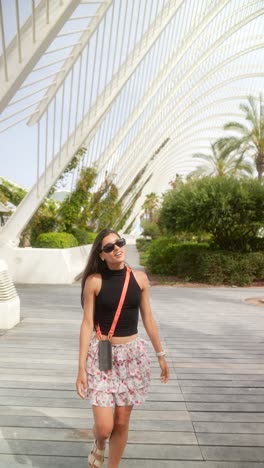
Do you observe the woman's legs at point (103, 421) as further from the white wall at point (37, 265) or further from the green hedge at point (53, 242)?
the green hedge at point (53, 242)

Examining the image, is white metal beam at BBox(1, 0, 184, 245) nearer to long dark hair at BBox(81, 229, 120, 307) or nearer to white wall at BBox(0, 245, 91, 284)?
white wall at BBox(0, 245, 91, 284)

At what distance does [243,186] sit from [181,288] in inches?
173

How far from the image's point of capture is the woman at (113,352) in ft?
8.43

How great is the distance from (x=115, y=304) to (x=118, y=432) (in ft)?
2.35

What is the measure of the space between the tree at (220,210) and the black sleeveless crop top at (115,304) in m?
12.7

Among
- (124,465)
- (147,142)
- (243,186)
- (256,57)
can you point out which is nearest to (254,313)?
(124,465)

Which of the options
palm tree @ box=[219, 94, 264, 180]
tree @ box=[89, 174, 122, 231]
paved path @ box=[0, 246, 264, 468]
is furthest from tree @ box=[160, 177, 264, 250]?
palm tree @ box=[219, 94, 264, 180]

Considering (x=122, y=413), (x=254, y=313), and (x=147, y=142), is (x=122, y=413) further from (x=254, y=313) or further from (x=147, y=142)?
(x=147, y=142)

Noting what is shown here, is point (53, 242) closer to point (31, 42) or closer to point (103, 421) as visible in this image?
point (31, 42)

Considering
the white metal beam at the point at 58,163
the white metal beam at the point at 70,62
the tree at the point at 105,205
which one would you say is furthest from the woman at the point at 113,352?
the tree at the point at 105,205

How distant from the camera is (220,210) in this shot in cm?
1533

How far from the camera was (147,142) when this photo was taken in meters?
28.3

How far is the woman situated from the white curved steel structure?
4834 mm

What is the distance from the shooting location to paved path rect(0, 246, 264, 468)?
10.2 ft
